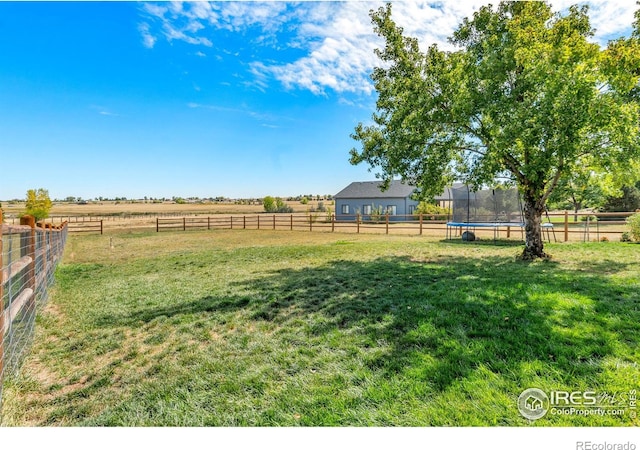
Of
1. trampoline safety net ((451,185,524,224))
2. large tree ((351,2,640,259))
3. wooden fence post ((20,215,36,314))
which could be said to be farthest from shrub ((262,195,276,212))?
wooden fence post ((20,215,36,314))

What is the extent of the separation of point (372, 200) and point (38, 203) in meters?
29.0

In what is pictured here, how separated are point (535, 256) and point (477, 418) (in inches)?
290

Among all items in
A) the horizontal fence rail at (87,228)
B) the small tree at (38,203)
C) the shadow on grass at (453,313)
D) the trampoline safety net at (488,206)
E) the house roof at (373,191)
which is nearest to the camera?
the shadow on grass at (453,313)

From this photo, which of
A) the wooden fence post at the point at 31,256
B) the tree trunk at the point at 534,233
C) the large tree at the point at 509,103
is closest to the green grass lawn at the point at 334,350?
the wooden fence post at the point at 31,256

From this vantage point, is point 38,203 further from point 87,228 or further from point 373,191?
point 373,191

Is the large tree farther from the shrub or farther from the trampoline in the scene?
the shrub

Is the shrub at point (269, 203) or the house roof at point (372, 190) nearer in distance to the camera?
the house roof at point (372, 190)

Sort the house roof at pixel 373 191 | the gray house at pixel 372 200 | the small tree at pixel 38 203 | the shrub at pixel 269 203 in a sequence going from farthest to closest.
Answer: the shrub at pixel 269 203
the house roof at pixel 373 191
the gray house at pixel 372 200
the small tree at pixel 38 203

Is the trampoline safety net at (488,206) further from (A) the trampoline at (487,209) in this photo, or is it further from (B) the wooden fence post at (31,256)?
(B) the wooden fence post at (31,256)

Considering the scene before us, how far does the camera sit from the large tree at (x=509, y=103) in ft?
20.0

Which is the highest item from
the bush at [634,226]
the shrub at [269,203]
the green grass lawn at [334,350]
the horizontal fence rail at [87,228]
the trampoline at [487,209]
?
the shrub at [269,203]

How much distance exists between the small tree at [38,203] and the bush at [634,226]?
3420 cm

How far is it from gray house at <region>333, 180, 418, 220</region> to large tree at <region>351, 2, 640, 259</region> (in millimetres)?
21185

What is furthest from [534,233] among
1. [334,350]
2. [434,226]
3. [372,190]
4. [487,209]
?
[372,190]
